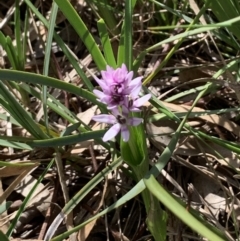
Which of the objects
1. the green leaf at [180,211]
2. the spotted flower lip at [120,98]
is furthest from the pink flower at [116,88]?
the green leaf at [180,211]

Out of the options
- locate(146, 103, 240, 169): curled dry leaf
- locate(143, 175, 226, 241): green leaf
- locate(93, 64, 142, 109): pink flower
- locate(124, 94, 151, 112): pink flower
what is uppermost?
locate(93, 64, 142, 109): pink flower

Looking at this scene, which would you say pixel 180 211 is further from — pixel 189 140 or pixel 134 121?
pixel 189 140

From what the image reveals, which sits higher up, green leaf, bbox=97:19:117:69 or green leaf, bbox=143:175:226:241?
green leaf, bbox=97:19:117:69

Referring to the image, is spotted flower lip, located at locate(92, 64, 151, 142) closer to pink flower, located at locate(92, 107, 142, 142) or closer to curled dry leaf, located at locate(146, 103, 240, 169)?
pink flower, located at locate(92, 107, 142, 142)

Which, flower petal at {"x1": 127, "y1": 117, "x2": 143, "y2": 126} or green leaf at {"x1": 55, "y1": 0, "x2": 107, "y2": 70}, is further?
green leaf at {"x1": 55, "y1": 0, "x2": 107, "y2": 70}

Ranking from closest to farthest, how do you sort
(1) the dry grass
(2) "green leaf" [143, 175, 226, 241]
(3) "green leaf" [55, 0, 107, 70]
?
(2) "green leaf" [143, 175, 226, 241] < (3) "green leaf" [55, 0, 107, 70] < (1) the dry grass

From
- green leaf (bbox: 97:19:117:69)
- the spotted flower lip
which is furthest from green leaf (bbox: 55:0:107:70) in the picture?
the spotted flower lip

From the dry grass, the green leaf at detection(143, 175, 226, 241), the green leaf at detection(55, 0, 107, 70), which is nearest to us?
the green leaf at detection(143, 175, 226, 241)

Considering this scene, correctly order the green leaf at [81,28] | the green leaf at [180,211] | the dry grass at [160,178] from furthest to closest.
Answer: the dry grass at [160,178] < the green leaf at [81,28] < the green leaf at [180,211]

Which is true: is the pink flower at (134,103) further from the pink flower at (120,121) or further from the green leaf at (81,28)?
the green leaf at (81,28)

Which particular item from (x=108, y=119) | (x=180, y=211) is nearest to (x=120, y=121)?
(x=108, y=119)
